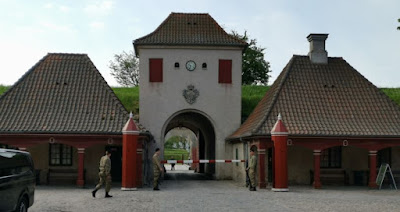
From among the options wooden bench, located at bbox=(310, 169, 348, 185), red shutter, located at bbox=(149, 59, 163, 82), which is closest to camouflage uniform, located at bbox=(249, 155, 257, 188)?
wooden bench, located at bbox=(310, 169, 348, 185)

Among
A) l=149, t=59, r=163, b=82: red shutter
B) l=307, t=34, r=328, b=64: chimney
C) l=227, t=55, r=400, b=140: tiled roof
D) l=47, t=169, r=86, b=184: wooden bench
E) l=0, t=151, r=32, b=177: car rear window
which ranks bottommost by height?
l=47, t=169, r=86, b=184: wooden bench

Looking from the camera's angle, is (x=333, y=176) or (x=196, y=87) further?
(x=196, y=87)

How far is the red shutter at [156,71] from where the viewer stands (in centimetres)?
2930

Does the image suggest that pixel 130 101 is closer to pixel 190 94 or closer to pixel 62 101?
pixel 190 94

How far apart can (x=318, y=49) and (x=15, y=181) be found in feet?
64.7

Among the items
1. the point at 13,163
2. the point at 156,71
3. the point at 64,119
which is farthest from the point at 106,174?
the point at 156,71

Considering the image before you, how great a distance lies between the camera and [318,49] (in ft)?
93.2

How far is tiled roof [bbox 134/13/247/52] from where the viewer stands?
29188 millimetres

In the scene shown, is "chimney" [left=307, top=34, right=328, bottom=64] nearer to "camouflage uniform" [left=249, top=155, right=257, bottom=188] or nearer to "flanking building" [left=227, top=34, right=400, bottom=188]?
"flanking building" [left=227, top=34, right=400, bottom=188]

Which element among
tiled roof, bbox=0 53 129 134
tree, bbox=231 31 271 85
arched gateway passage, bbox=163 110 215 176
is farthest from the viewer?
tree, bbox=231 31 271 85

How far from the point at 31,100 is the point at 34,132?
2.70m

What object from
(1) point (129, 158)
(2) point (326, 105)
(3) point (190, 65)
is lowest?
(1) point (129, 158)

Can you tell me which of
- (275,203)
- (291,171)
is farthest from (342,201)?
(291,171)

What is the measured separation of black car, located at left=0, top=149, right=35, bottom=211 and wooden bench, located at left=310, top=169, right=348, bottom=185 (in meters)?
15.1
